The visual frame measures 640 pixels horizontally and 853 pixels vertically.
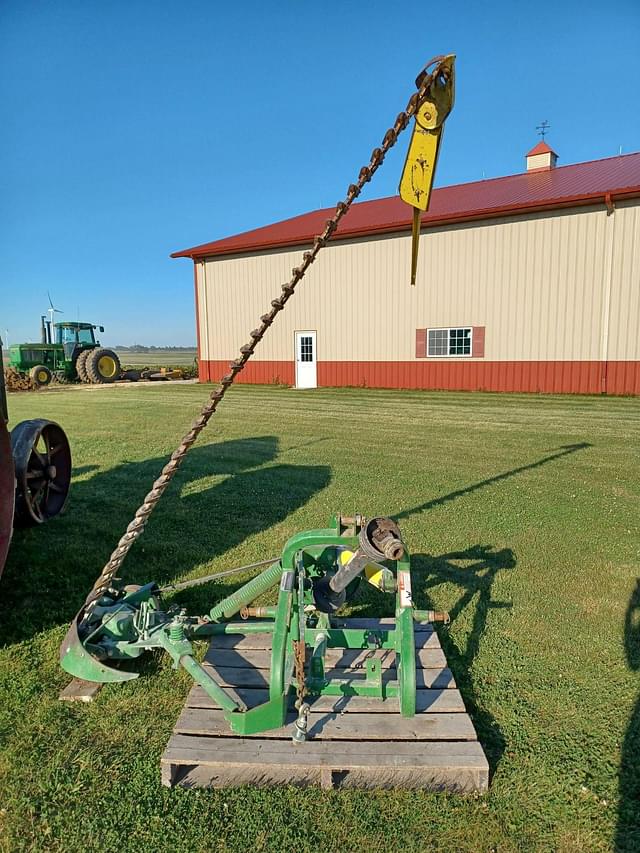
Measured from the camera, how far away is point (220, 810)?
2.27 m

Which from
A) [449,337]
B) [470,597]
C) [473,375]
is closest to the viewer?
[470,597]

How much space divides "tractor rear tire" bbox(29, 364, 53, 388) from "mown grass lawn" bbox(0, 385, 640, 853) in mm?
15532

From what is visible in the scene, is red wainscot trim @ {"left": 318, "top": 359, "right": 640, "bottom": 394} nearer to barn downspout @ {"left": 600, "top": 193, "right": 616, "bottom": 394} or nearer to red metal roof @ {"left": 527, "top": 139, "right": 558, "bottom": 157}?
barn downspout @ {"left": 600, "top": 193, "right": 616, "bottom": 394}

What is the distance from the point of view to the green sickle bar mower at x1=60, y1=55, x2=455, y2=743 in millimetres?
2486

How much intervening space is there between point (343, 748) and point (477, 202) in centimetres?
1771

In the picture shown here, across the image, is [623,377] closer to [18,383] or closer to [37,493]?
[37,493]

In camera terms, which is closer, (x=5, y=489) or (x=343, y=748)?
(x=343, y=748)

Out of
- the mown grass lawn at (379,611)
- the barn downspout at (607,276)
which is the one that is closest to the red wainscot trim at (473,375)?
the barn downspout at (607,276)

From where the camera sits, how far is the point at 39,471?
17.4 ft

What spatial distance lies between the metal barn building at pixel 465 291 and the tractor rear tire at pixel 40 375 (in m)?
6.73

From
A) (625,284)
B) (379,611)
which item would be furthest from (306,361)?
(379,611)

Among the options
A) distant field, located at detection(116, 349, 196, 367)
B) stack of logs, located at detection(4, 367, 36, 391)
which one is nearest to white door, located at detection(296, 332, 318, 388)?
stack of logs, located at detection(4, 367, 36, 391)

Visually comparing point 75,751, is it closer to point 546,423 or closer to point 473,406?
point 546,423

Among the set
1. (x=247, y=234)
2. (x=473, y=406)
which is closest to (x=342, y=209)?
(x=473, y=406)
